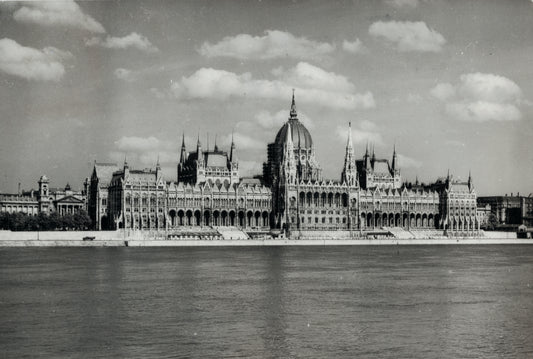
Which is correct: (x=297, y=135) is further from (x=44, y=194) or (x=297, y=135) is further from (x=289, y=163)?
(x=44, y=194)

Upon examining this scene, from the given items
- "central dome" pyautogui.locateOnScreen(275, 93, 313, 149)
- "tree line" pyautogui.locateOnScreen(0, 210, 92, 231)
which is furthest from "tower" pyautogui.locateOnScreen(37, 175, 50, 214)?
A: "central dome" pyautogui.locateOnScreen(275, 93, 313, 149)

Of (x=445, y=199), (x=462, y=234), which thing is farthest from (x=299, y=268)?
(x=445, y=199)

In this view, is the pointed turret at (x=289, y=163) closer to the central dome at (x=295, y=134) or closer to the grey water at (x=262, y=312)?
the central dome at (x=295, y=134)

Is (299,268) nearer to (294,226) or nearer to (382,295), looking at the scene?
(382,295)

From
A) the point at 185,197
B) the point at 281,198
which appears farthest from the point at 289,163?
the point at 185,197

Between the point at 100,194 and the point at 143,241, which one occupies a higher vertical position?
the point at 100,194

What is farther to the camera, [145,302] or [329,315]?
[145,302]
